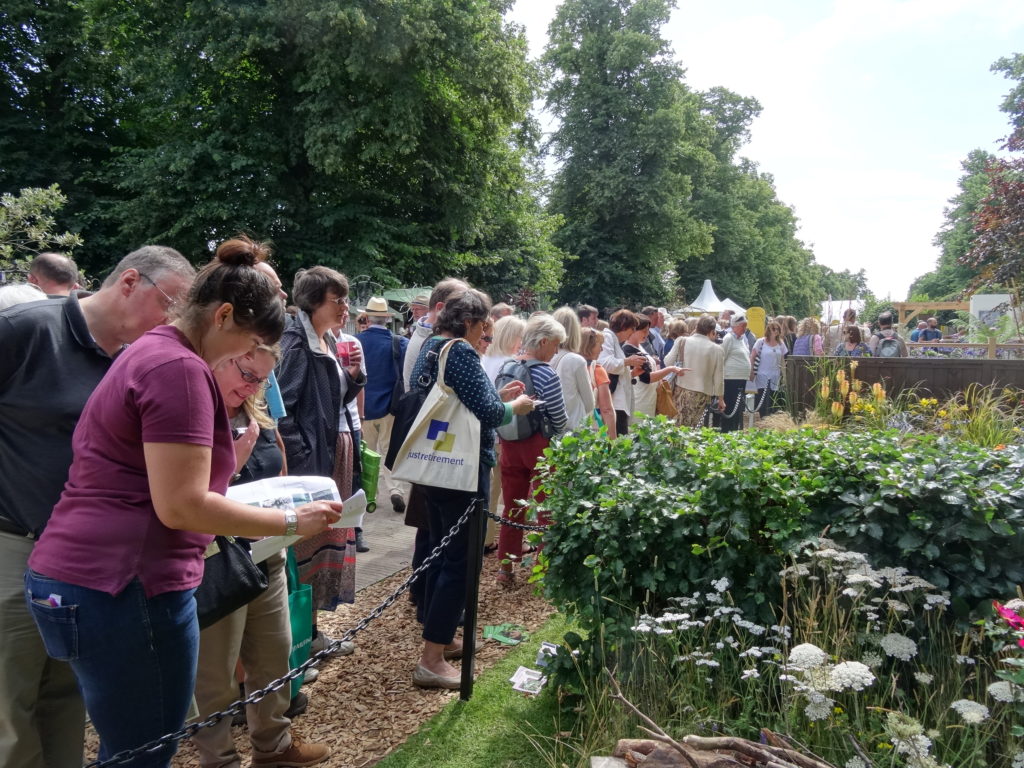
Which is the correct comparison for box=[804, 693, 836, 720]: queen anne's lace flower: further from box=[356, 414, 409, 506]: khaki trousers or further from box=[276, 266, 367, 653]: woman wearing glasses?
box=[356, 414, 409, 506]: khaki trousers

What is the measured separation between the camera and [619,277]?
111 feet

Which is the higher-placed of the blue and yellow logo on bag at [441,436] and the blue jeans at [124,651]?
the blue and yellow logo on bag at [441,436]

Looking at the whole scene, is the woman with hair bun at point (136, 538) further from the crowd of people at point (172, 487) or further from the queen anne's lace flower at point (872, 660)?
the queen anne's lace flower at point (872, 660)

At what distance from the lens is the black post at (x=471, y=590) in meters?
3.74

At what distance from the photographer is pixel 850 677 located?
2309 millimetres

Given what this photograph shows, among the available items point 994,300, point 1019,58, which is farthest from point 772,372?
point 1019,58

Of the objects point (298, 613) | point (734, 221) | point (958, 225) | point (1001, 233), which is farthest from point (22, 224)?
point (958, 225)

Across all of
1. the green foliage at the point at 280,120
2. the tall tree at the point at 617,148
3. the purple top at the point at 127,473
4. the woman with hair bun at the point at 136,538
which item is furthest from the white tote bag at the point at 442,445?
the tall tree at the point at 617,148

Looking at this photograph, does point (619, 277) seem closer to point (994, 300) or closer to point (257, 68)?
point (994, 300)

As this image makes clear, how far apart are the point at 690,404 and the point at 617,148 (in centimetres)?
2573

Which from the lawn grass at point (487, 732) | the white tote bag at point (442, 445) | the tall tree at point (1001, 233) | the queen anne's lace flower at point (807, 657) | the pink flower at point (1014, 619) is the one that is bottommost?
the lawn grass at point (487, 732)

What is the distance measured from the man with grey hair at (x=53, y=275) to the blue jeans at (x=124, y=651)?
4.06 m

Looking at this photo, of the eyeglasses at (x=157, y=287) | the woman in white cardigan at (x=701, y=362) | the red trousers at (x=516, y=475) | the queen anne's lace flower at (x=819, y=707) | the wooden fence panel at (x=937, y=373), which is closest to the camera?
the queen anne's lace flower at (x=819, y=707)

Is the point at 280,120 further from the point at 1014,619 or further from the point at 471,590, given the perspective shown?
the point at 1014,619
